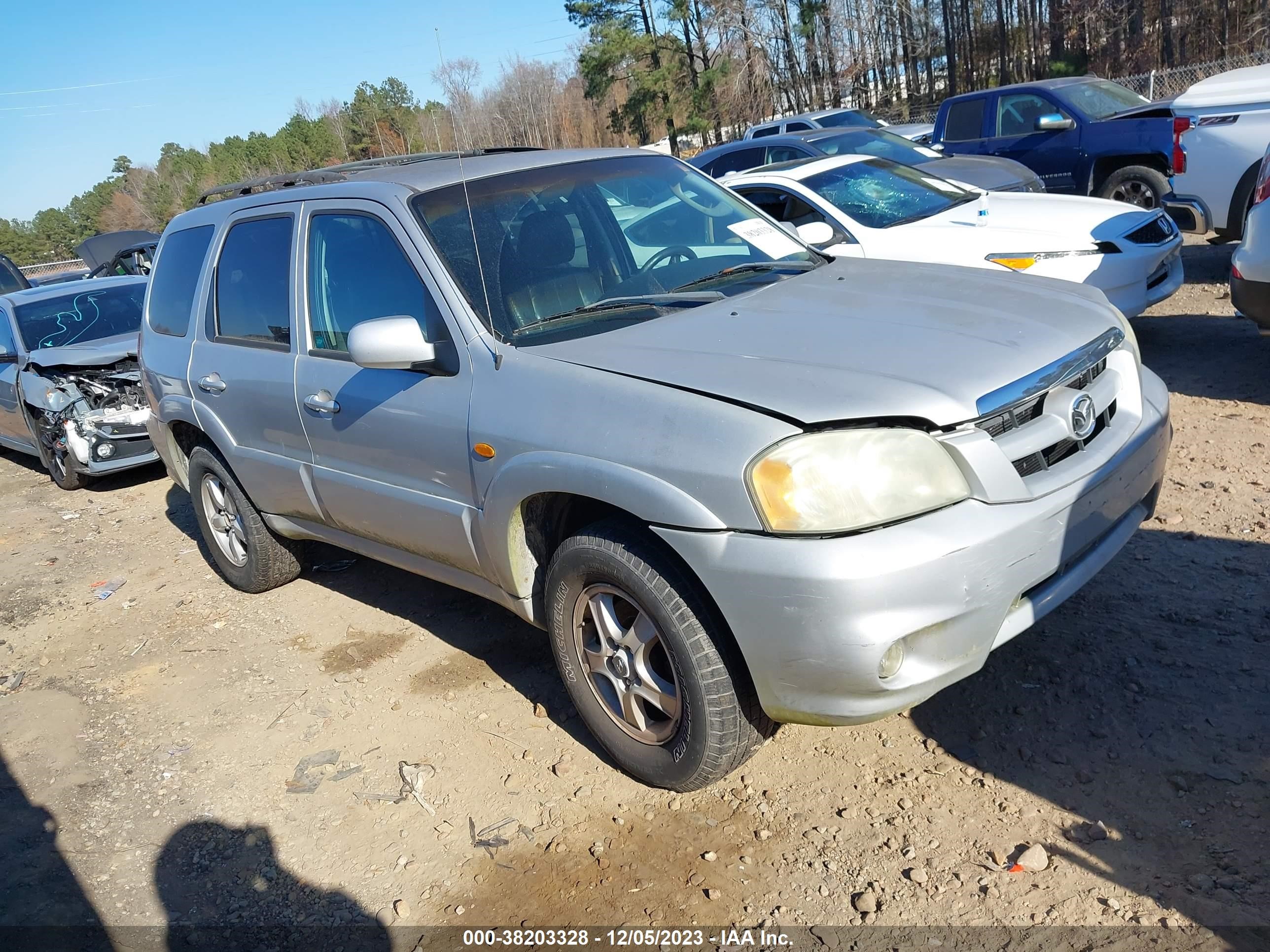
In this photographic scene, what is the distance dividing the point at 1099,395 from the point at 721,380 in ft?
3.93

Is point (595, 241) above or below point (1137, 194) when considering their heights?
above

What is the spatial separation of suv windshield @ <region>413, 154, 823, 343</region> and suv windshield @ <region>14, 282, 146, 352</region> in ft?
20.6

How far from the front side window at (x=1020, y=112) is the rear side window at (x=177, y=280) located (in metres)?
9.49

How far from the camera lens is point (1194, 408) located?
569 centimetres

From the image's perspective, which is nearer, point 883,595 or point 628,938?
point 883,595

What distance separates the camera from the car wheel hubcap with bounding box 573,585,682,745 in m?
3.04

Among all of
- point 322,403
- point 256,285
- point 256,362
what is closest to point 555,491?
point 322,403

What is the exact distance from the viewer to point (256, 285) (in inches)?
178

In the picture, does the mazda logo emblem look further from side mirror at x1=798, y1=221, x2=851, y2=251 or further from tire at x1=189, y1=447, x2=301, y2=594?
tire at x1=189, y1=447, x2=301, y2=594

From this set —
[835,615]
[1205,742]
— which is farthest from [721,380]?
[1205,742]

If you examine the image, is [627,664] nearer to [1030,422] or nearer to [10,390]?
[1030,422]

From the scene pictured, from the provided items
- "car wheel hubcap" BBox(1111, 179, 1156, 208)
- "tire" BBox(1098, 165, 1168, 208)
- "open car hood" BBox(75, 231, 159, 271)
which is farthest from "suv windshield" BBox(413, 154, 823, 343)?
"open car hood" BBox(75, 231, 159, 271)

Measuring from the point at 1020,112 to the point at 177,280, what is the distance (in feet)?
32.9

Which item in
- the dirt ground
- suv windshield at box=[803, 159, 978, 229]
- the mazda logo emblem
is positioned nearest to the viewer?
the dirt ground
